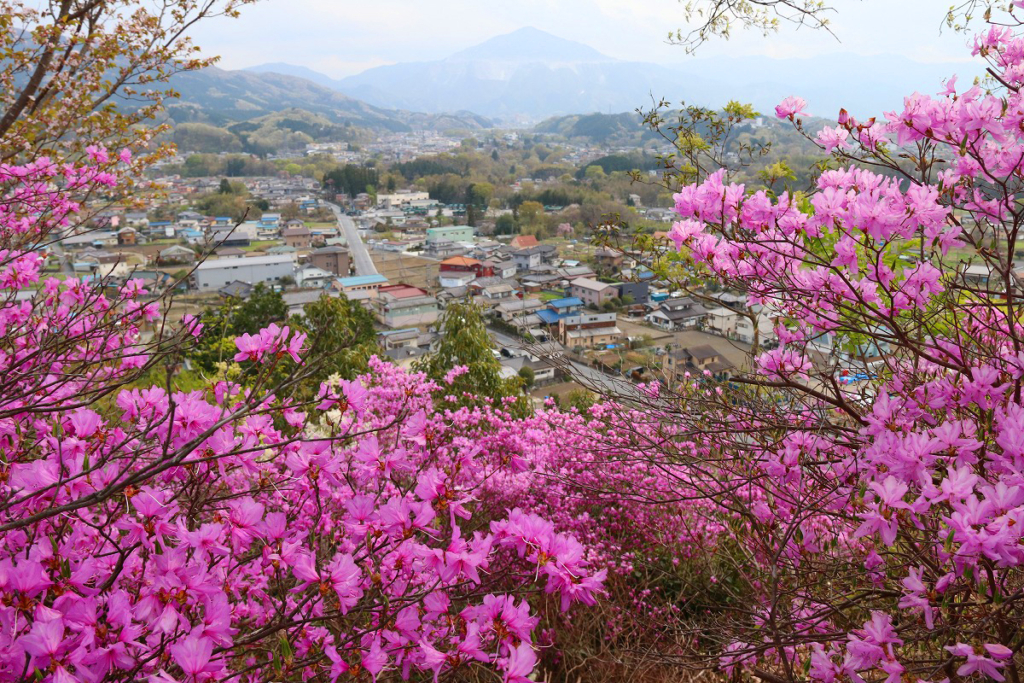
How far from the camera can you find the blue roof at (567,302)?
2133 cm

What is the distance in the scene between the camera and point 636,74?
502 feet

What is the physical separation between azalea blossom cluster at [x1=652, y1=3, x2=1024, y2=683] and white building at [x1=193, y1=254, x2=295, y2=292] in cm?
2844

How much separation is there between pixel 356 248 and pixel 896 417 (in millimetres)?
38364

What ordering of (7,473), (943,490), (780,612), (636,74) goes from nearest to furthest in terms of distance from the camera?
1. (943,490)
2. (7,473)
3. (780,612)
4. (636,74)

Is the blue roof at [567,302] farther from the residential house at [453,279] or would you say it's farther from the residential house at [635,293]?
the residential house at [453,279]

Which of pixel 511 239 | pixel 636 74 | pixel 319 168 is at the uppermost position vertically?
pixel 636 74

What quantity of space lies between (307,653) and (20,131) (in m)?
3.88

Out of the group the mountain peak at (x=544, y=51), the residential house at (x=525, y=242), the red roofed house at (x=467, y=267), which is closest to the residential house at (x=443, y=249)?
the residential house at (x=525, y=242)

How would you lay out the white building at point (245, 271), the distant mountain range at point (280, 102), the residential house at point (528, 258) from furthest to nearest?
1. the distant mountain range at point (280, 102)
2. the residential house at point (528, 258)
3. the white building at point (245, 271)

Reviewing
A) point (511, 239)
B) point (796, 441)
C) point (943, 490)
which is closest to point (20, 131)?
point (796, 441)

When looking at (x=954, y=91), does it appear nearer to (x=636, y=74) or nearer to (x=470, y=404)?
(x=470, y=404)

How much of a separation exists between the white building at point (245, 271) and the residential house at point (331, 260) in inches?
67.8

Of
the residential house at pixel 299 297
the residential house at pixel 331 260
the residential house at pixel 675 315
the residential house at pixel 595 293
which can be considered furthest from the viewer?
the residential house at pixel 331 260

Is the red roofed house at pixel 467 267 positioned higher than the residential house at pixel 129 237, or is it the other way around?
the residential house at pixel 129 237
